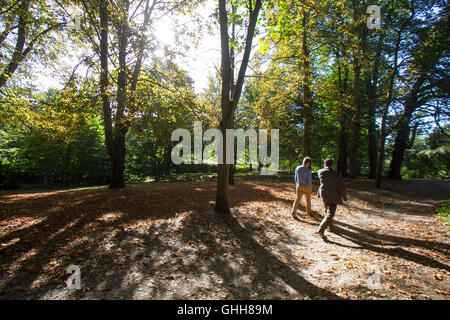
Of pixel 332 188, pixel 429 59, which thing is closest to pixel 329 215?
pixel 332 188

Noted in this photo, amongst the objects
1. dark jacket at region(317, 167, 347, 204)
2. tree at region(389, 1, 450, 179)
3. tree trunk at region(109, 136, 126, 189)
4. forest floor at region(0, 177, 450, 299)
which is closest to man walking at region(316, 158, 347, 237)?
dark jacket at region(317, 167, 347, 204)

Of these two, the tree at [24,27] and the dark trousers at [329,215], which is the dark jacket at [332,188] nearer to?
the dark trousers at [329,215]

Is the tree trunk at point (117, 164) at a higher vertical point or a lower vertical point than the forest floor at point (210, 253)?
higher

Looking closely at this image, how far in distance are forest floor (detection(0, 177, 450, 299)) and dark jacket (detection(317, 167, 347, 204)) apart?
1.14m

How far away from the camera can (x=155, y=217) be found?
22.3 ft

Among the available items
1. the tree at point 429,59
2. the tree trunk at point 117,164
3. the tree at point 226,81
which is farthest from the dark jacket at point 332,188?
the tree at point 429,59

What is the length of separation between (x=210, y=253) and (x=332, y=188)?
3.81 meters

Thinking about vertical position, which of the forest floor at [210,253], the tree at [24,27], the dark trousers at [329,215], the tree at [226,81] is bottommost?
the forest floor at [210,253]

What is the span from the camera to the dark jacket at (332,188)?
5.93 m

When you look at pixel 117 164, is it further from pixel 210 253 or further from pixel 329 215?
pixel 329 215

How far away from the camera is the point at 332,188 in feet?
19.7

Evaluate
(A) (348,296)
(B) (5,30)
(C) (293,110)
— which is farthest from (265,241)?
(C) (293,110)

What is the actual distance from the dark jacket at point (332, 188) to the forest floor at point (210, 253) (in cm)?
114

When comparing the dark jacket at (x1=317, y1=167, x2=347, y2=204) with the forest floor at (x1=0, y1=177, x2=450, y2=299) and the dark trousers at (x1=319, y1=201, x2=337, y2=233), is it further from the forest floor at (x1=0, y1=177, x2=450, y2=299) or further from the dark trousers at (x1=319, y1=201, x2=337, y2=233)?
the forest floor at (x1=0, y1=177, x2=450, y2=299)
